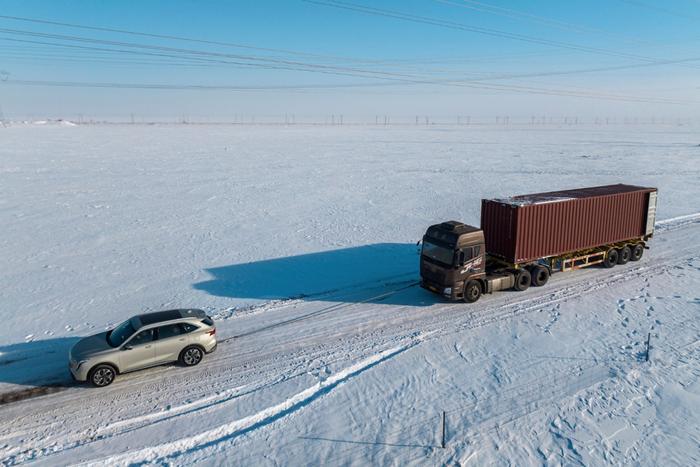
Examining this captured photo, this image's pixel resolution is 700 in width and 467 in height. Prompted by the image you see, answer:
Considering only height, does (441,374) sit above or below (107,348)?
below

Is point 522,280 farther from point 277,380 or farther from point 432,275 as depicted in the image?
point 277,380

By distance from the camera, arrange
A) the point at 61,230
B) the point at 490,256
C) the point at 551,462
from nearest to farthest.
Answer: the point at 551,462, the point at 490,256, the point at 61,230

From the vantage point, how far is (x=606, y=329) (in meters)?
15.5

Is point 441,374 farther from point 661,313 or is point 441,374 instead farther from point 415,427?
point 661,313

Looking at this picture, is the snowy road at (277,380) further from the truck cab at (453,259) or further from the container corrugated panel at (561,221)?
A: the container corrugated panel at (561,221)

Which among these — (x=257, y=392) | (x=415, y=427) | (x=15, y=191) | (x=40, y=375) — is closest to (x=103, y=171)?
(x=15, y=191)

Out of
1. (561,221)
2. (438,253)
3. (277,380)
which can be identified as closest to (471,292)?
(438,253)

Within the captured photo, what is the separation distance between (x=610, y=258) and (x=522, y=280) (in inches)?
216

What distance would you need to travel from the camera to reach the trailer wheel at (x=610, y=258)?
2112cm

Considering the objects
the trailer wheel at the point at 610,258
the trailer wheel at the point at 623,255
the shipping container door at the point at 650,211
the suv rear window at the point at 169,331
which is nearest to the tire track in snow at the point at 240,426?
the suv rear window at the point at 169,331

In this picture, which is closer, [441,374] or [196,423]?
[196,423]

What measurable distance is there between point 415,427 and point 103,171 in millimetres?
46618

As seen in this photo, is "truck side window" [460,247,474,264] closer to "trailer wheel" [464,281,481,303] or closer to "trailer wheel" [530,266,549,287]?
"trailer wheel" [464,281,481,303]

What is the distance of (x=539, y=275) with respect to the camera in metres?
18.8
